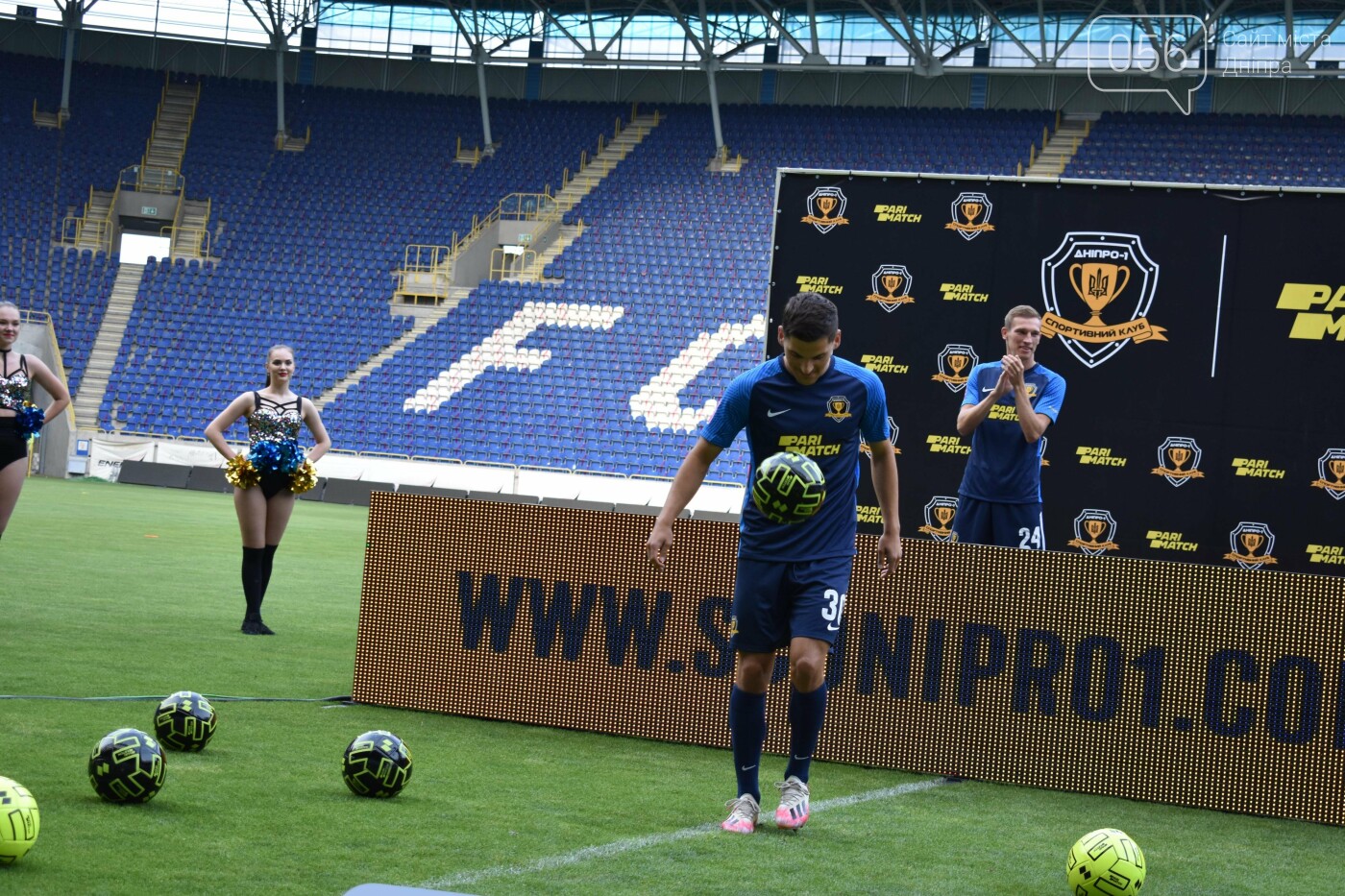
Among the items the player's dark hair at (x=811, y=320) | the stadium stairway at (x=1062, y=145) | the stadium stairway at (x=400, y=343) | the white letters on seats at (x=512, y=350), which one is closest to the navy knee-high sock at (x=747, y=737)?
the player's dark hair at (x=811, y=320)

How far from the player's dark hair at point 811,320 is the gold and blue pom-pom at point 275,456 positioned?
5.97 m

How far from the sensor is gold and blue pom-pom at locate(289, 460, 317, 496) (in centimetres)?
1085

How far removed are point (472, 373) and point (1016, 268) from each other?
23.9 meters

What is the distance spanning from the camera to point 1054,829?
602 cm

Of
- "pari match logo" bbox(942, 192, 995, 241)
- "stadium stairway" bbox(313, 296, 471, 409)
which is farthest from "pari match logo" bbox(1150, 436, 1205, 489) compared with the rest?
"stadium stairway" bbox(313, 296, 471, 409)

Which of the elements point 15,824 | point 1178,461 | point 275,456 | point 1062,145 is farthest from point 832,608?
point 1062,145

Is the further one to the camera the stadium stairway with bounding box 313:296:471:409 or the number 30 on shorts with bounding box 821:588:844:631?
the stadium stairway with bounding box 313:296:471:409

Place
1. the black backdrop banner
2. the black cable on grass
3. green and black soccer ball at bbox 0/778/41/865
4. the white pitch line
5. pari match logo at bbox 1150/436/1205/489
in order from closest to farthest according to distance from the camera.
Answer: green and black soccer ball at bbox 0/778/41/865 < the white pitch line < the black cable on grass < the black backdrop banner < pari match logo at bbox 1150/436/1205/489

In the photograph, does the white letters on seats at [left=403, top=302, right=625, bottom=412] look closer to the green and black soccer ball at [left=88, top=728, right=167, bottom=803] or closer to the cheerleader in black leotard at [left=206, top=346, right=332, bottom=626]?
the cheerleader in black leotard at [left=206, top=346, right=332, bottom=626]

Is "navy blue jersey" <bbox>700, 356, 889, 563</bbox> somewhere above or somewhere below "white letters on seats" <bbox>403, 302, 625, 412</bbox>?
below

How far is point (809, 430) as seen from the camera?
5719 millimetres

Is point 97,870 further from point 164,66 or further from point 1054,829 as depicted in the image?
point 164,66

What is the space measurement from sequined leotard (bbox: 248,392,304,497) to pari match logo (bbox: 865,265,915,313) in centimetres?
439

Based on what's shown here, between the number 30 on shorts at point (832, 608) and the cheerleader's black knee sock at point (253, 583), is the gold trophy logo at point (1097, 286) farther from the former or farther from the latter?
the number 30 on shorts at point (832, 608)
